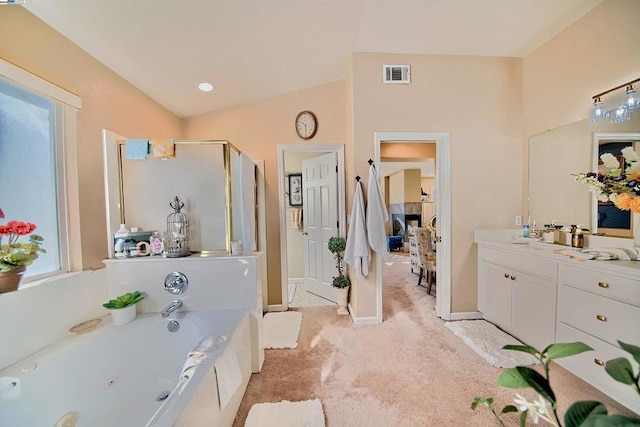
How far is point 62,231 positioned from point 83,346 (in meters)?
0.81

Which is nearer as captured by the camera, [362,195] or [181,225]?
[181,225]

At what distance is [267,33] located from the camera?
2068 mm

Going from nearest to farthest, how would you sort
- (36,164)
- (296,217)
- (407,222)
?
1. (36,164)
2. (296,217)
3. (407,222)

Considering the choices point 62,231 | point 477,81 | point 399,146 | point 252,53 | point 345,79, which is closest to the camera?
point 62,231

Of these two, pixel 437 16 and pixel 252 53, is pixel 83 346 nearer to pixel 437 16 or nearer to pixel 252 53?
pixel 252 53

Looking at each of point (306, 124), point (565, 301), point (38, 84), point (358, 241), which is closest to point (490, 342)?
point (565, 301)

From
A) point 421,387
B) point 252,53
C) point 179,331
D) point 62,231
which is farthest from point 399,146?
point 62,231

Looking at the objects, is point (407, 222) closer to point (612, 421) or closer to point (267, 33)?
point (267, 33)

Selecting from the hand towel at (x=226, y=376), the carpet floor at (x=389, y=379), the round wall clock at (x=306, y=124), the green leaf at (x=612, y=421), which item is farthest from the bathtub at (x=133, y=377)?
the round wall clock at (x=306, y=124)

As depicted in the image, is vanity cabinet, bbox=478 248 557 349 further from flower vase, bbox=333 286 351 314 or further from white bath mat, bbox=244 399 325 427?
white bath mat, bbox=244 399 325 427

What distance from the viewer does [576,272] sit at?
1774mm

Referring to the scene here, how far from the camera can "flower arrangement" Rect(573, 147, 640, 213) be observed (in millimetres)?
1684

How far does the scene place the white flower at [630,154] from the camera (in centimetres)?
175

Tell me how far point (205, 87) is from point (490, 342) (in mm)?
3867
